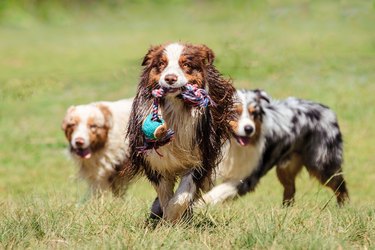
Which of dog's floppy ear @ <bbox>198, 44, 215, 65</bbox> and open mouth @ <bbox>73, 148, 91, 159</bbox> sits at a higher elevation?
dog's floppy ear @ <bbox>198, 44, 215, 65</bbox>

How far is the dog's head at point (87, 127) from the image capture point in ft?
30.5

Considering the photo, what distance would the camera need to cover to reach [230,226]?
5773 mm

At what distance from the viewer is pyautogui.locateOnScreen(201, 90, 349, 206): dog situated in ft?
28.6

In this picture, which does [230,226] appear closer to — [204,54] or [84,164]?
[204,54]

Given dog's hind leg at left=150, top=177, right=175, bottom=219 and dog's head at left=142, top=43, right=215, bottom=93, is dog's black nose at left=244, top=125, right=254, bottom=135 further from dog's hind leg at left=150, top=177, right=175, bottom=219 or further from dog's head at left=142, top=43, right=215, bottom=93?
dog's head at left=142, top=43, right=215, bottom=93

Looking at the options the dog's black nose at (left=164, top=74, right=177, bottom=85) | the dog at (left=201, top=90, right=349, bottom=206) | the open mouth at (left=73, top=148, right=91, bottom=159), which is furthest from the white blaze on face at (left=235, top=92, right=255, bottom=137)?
the dog's black nose at (left=164, top=74, right=177, bottom=85)

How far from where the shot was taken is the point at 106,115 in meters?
9.48

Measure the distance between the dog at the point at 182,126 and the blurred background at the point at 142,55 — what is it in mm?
835

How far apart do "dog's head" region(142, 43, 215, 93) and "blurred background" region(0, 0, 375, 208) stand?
2.66 ft

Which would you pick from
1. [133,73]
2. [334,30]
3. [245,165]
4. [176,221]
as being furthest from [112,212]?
[334,30]

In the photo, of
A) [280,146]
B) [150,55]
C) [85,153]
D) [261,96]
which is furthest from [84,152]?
[150,55]

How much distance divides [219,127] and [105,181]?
377 cm

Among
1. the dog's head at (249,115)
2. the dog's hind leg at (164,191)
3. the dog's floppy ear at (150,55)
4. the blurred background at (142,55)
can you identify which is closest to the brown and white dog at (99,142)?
the blurred background at (142,55)

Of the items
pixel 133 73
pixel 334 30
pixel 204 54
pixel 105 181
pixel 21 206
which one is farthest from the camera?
pixel 334 30
